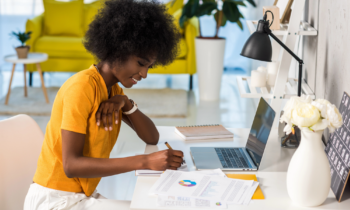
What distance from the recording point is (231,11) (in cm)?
385

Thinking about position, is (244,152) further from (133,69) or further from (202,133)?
(133,69)

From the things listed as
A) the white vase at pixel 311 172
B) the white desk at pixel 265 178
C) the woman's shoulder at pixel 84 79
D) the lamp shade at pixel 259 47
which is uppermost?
the lamp shade at pixel 259 47

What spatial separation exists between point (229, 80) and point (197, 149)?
12.2ft

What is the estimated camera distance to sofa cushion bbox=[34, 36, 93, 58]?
4.39 meters

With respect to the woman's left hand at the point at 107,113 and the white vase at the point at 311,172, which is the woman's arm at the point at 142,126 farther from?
the white vase at the point at 311,172

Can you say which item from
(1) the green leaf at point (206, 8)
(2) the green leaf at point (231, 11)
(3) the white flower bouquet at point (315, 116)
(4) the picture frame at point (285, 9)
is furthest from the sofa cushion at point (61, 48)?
(3) the white flower bouquet at point (315, 116)

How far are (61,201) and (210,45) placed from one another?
116 inches

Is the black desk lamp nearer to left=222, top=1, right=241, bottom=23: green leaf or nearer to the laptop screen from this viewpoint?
the laptop screen

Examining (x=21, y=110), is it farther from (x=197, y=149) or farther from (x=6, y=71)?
(x=197, y=149)

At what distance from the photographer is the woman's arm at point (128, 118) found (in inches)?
49.5

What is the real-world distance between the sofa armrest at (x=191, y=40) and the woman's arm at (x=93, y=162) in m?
3.16

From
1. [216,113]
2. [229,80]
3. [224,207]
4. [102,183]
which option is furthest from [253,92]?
[229,80]

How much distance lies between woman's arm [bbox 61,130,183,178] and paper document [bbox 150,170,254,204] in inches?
2.1

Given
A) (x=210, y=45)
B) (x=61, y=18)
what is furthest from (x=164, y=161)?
(x=61, y=18)
